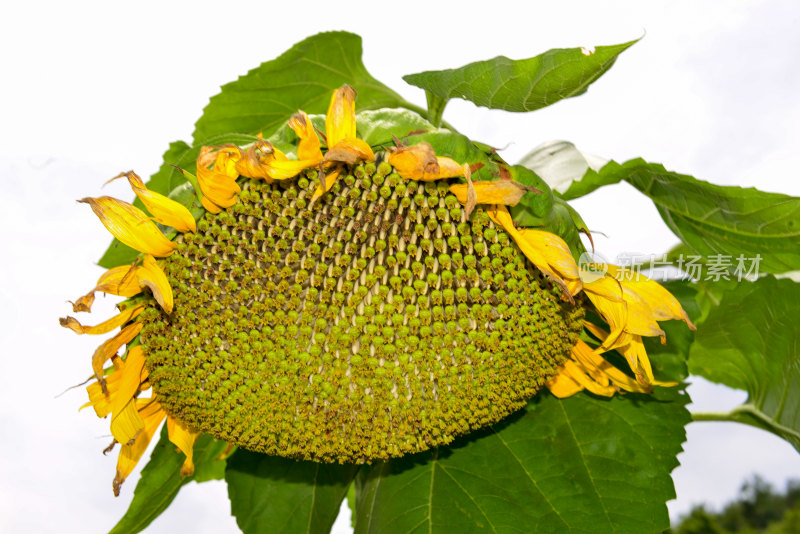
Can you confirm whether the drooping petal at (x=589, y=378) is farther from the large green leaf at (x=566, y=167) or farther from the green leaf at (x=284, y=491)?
the green leaf at (x=284, y=491)

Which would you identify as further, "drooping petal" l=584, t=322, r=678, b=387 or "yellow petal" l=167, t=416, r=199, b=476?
"yellow petal" l=167, t=416, r=199, b=476

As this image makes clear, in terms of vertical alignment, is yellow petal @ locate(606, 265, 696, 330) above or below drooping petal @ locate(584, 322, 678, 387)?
above

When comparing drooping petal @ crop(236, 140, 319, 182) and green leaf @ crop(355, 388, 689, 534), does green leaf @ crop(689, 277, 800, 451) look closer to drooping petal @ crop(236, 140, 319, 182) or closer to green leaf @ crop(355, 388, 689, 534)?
green leaf @ crop(355, 388, 689, 534)

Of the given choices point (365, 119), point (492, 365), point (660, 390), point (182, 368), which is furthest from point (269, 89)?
point (660, 390)

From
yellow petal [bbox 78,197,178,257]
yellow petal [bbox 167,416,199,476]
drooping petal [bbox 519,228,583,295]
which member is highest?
→ yellow petal [bbox 78,197,178,257]

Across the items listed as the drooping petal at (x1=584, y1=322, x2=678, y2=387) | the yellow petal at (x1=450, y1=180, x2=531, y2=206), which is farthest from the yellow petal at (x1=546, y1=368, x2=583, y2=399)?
the yellow petal at (x1=450, y1=180, x2=531, y2=206)

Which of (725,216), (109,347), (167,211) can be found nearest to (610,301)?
(725,216)
